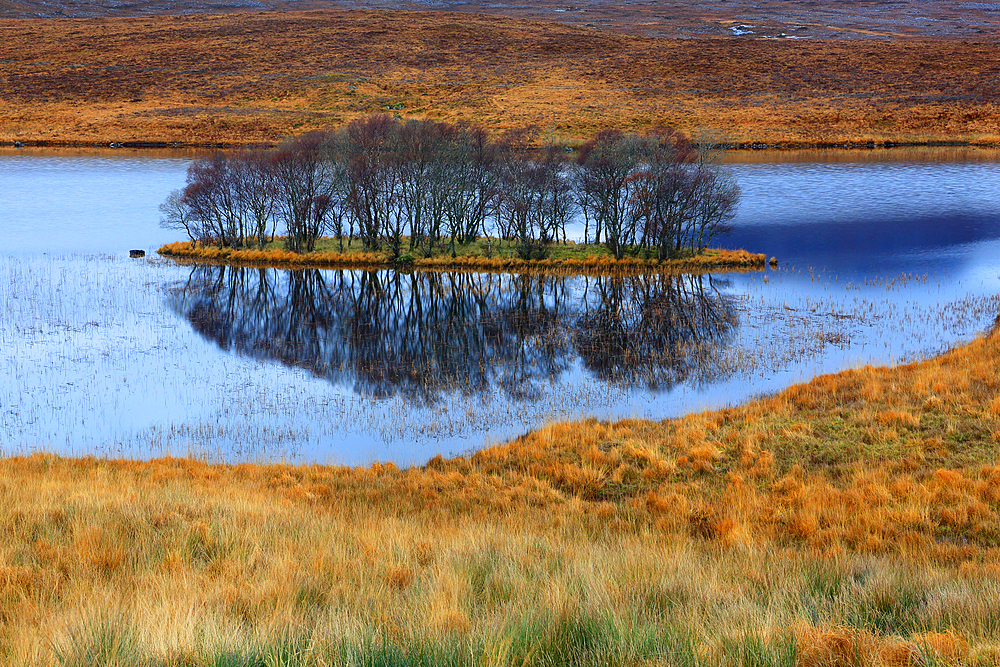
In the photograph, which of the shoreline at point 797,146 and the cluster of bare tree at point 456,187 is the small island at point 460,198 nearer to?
the cluster of bare tree at point 456,187

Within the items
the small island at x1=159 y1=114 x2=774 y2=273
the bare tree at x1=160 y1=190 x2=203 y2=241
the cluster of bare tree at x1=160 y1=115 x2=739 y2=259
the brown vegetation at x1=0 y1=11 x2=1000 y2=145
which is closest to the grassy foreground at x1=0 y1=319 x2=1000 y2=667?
the small island at x1=159 y1=114 x2=774 y2=273

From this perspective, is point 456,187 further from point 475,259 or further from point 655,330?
point 655,330

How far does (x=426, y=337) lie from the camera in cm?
2716

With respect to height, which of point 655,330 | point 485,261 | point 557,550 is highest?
point 557,550

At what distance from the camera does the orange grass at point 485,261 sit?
3831 centimetres

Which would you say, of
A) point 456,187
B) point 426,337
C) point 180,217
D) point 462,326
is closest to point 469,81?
point 180,217

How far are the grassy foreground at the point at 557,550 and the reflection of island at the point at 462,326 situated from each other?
242 inches

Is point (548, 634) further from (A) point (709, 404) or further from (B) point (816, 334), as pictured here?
(B) point (816, 334)

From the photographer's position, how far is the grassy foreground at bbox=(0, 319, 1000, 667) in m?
5.03

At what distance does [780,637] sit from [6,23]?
17075 cm

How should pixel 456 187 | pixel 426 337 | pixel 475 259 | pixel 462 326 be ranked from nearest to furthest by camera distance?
pixel 426 337, pixel 462 326, pixel 475 259, pixel 456 187

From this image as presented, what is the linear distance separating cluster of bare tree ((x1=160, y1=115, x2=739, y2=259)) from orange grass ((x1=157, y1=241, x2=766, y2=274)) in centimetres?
96

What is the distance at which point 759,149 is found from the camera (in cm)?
8094

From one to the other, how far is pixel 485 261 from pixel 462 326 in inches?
473
